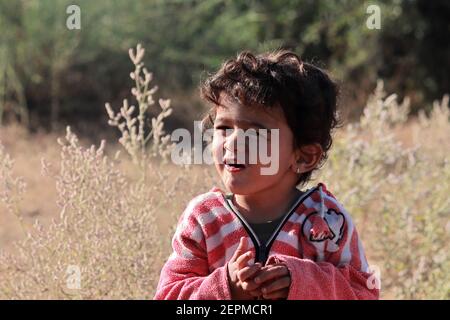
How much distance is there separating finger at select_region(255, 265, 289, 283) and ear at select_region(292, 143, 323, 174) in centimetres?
33

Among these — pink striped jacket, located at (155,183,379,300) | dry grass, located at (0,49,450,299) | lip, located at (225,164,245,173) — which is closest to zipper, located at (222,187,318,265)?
pink striped jacket, located at (155,183,379,300)

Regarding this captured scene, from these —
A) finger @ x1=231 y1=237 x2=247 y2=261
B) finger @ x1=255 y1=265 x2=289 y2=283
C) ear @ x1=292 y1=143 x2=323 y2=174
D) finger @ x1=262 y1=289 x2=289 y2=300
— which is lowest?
finger @ x1=262 y1=289 x2=289 y2=300

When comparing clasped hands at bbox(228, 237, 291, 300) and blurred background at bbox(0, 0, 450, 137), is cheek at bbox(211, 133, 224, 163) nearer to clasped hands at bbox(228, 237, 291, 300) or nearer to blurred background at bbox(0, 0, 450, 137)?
clasped hands at bbox(228, 237, 291, 300)

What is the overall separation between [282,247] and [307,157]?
0.90 feet

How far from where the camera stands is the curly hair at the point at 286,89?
2092mm

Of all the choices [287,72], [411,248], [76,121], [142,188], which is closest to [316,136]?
[287,72]

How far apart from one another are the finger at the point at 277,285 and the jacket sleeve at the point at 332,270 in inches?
0.5

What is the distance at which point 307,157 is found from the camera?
2207 mm

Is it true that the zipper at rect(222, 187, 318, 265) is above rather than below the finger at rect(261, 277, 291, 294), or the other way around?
above

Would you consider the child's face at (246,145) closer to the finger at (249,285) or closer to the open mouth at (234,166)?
the open mouth at (234,166)

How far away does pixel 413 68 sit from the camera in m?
10.2

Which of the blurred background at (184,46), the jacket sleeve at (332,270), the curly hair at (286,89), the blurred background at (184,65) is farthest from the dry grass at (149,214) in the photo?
the blurred background at (184,46)

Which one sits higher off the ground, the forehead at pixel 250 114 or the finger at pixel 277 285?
the forehead at pixel 250 114

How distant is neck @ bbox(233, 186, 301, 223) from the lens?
2.12 meters
